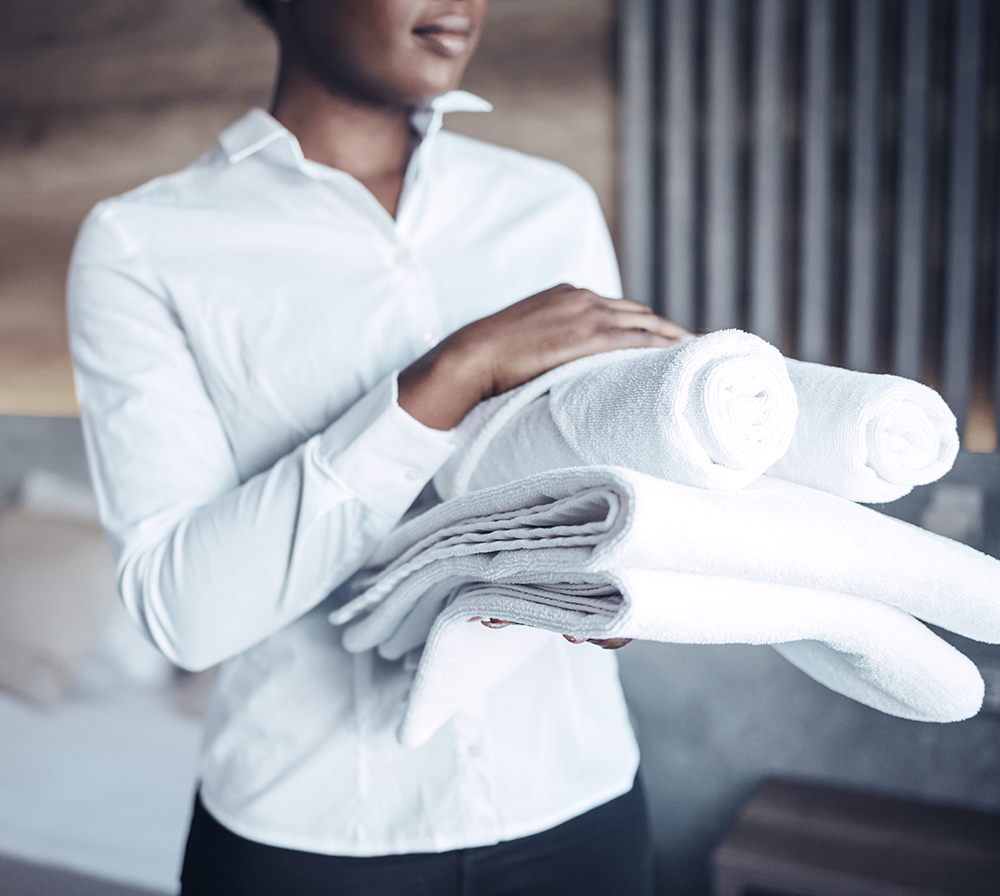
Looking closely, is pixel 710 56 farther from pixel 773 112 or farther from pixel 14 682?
pixel 14 682

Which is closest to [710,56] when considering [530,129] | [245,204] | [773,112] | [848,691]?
[773,112]

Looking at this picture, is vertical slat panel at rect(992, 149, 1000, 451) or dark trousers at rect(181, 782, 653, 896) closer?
dark trousers at rect(181, 782, 653, 896)

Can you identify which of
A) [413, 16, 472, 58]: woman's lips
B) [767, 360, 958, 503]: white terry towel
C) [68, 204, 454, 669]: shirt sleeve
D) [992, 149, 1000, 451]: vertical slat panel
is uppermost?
[413, 16, 472, 58]: woman's lips

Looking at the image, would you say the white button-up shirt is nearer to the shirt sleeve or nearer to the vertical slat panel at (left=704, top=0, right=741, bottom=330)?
the shirt sleeve

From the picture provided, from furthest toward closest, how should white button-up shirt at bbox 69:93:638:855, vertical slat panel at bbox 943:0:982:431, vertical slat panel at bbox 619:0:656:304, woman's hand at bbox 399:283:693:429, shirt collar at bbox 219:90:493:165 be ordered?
1. vertical slat panel at bbox 619:0:656:304
2. vertical slat panel at bbox 943:0:982:431
3. shirt collar at bbox 219:90:493:165
4. white button-up shirt at bbox 69:93:638:855
5. woman's hand at bbox 399:283:693:429

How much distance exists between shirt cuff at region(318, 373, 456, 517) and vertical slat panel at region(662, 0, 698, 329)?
131 centimetres

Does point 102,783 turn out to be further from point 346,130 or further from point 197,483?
point 346,130

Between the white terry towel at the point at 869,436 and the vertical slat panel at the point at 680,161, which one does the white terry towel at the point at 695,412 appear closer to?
the white terry towel at the point at 869,436

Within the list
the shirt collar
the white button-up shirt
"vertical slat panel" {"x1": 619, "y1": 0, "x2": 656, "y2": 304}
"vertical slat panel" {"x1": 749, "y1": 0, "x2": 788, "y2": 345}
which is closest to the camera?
the white button-up shirt

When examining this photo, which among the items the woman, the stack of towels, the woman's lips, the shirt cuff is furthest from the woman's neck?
the stack of towels

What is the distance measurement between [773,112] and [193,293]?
128cm

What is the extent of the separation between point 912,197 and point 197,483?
4.52 ft

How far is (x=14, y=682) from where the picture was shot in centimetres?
202

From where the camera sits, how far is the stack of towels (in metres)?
0.35
